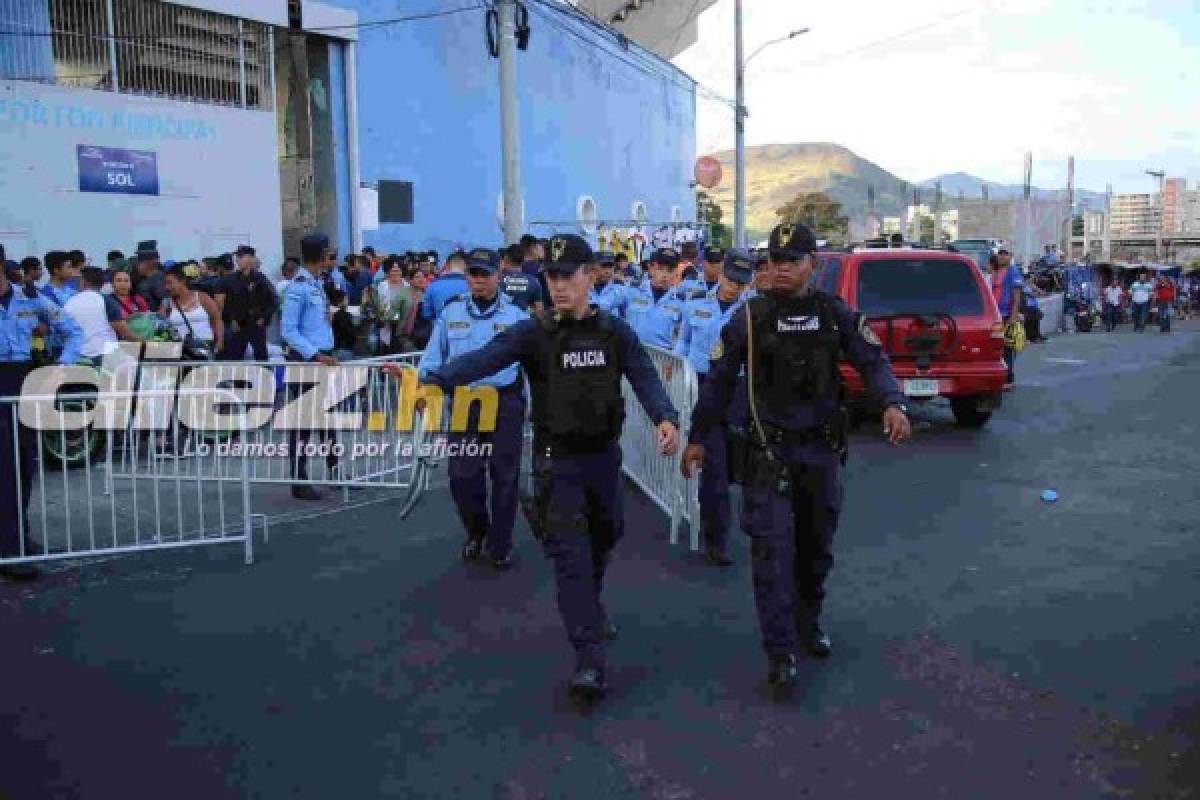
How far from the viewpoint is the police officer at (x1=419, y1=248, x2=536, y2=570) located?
6535 millimetres

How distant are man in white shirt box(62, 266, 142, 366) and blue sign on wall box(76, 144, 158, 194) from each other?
5.59m

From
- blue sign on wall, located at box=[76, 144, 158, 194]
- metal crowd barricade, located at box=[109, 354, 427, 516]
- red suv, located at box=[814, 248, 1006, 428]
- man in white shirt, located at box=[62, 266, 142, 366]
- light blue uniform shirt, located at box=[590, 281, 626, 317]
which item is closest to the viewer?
metal crowd barricade, located at box=[109, 354, 427, 516]

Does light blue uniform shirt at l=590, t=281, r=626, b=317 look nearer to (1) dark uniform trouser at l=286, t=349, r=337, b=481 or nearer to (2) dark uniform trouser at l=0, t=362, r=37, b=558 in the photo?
(1) dark uniform trouser at l=286, t=349, r=337, b=481

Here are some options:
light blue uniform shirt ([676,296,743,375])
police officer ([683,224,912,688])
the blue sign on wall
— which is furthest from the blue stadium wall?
police officer ([683,224,912,688])

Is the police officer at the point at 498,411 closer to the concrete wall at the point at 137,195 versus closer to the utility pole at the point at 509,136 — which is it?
the utility pole at the point at 509,136

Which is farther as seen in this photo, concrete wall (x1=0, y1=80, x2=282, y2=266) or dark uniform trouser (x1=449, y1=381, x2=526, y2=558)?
concrete wall (x1=0, y1=80, x2=282, y2=266)

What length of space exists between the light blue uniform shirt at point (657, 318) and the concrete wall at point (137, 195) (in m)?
9.10

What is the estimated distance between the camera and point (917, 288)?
11.3 m

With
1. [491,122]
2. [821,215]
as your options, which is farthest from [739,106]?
[821,215]

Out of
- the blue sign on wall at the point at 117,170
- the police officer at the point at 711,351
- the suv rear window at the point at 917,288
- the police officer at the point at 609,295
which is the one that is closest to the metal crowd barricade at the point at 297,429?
the police officer at the point at 609,295

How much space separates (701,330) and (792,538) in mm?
2828

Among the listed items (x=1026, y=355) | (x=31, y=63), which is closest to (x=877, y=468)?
(x=31, y=63)

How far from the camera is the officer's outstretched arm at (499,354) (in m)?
4.84

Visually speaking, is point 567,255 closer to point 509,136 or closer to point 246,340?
point 246,340
